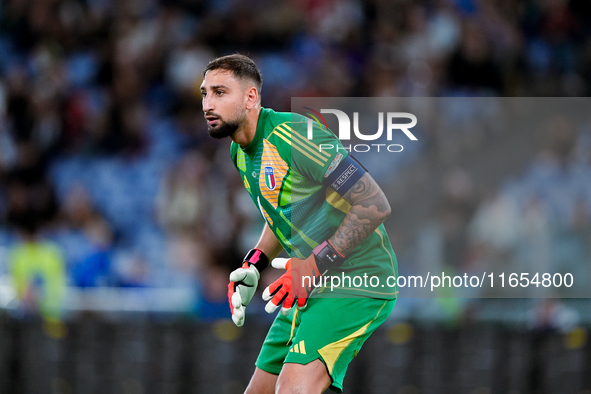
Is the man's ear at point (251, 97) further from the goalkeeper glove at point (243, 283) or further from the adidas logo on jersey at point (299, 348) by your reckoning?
the adidas logo on jersey at point (299, 348)

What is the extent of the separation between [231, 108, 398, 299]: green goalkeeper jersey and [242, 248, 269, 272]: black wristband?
1.01 ft

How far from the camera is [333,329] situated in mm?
4215

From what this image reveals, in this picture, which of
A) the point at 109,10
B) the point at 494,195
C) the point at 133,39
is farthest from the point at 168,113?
the point at 494,195

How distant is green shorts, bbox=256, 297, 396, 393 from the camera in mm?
4148

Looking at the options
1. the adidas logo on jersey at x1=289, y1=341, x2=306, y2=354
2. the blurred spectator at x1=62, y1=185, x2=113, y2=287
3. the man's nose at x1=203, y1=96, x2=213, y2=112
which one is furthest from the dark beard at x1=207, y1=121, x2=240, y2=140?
the blurred spectator at x1=62, y1=185, x2=113, y2=287

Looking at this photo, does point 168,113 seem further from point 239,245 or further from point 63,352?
point 63,352

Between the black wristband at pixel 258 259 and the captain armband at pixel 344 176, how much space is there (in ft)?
2.68

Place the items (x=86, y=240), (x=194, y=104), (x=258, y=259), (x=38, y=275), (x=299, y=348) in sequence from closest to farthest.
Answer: (x=299, y=348) → (x=258, y=259) → (x=38, y=275) → (x=86, y=240) → (x=194, y=104)

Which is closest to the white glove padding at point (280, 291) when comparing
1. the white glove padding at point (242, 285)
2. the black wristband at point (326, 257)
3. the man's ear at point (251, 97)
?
the black wristband at point (326, 257)

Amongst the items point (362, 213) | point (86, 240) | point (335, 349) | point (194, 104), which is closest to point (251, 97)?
point (362, 213)

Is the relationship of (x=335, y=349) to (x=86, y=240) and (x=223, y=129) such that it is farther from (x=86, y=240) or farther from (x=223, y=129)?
(x=86, y=240)

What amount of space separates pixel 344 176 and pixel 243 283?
3.17ft

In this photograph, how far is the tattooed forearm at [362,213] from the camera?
4.17m

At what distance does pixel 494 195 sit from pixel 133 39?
664 centimetres
